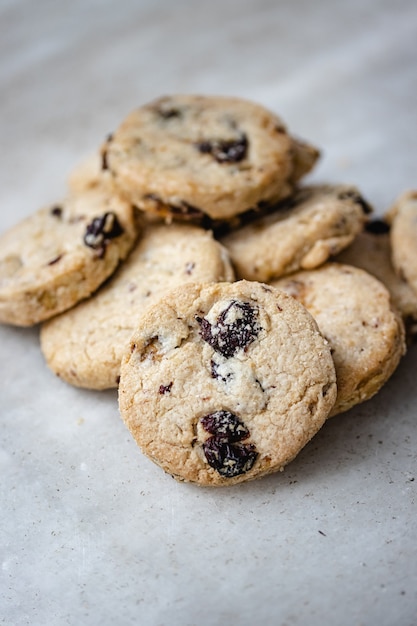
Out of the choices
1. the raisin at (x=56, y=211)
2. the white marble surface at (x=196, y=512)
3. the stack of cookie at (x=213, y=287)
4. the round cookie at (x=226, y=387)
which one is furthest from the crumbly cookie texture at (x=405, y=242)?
the raisin at (x=56, y=211)

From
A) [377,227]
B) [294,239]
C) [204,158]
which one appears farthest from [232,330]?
[377,227]

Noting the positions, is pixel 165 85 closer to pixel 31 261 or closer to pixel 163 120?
pixel 163 120

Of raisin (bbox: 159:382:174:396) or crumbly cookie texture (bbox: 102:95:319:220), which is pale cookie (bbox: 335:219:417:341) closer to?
crumbly cookie texture (bbox: 102:95:319:220)

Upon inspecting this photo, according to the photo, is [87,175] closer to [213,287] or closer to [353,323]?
[213,287]

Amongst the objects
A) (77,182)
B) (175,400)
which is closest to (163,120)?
(77,182)

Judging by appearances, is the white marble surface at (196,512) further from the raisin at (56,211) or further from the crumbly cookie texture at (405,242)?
the raisin at (56,211)

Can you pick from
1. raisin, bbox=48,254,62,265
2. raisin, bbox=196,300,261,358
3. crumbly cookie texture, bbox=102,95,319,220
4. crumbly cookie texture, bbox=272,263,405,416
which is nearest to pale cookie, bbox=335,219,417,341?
crumbly cookie texture, bbox=272,263,405,416
